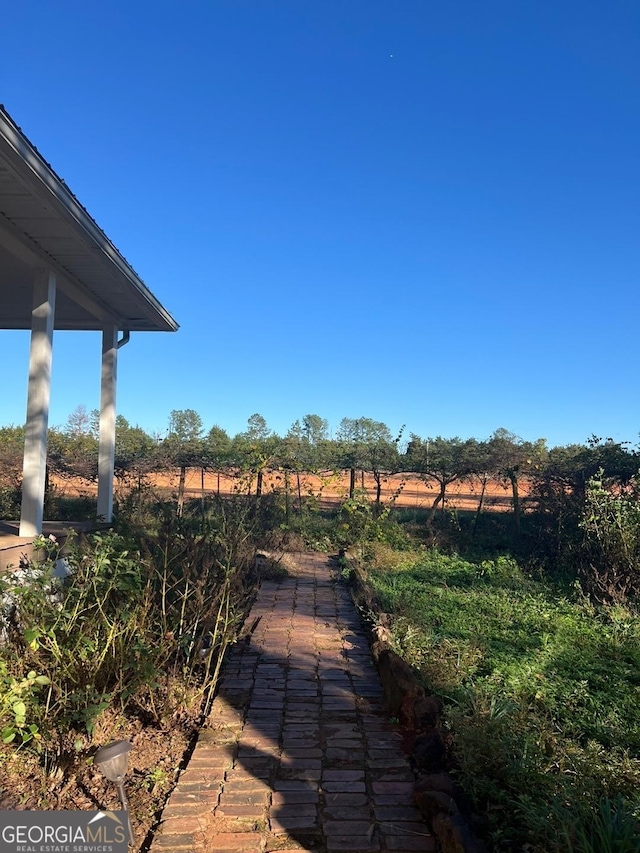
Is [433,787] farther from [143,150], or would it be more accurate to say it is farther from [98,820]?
[143,150]

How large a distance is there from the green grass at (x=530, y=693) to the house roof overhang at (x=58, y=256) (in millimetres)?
4000

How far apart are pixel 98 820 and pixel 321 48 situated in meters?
8.09

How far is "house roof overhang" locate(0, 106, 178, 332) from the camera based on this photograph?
147 inches

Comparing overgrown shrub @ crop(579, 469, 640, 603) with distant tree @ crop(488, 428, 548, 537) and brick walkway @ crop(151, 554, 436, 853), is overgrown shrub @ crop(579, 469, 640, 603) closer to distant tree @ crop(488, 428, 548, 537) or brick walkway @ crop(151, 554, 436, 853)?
distant tree @ crop(488, 428, 548, 537)

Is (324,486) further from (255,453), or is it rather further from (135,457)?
(135,457)

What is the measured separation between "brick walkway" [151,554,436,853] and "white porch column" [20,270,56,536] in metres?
2.24

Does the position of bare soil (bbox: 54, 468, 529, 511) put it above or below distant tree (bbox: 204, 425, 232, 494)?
below

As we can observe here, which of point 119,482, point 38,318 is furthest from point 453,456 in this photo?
point 38,318

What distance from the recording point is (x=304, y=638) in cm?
470

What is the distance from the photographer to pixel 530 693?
3.54 m

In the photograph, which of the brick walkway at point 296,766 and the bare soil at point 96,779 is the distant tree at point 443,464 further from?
the bare soil at point 96,779

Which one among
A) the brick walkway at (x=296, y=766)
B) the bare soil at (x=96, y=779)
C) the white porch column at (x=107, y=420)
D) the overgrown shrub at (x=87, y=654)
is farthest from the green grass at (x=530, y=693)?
the white porch column at (x=107, y=420)

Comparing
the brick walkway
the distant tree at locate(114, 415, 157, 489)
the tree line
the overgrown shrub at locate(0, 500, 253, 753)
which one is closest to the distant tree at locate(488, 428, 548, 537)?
the tree line

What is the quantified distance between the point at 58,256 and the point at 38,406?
55.5 inches
